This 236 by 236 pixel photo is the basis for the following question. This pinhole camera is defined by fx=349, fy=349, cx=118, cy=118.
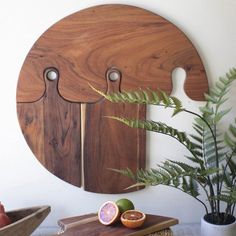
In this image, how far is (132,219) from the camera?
1.14 meters

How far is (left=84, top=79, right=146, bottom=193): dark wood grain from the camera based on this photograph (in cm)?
136

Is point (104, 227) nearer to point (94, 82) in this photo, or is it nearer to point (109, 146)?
point (109, 146)

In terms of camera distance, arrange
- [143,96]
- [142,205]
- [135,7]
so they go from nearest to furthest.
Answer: [143,96] → [135,7] → [142,205]

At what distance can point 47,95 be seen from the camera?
135 cm

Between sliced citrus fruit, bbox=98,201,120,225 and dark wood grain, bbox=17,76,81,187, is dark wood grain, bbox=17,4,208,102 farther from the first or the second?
sliced citrus fruit, bbox=98,201,120,225

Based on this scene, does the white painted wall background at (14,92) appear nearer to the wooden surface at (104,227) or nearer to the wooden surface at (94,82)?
the wooden surface at (94,82)

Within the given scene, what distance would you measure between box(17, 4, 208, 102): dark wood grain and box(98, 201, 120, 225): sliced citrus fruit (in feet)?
1.36

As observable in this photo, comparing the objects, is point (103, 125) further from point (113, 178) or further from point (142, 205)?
point (142, 205)

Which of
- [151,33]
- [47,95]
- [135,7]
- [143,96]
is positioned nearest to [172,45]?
[151,33]

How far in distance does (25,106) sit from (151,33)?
0.56 meters

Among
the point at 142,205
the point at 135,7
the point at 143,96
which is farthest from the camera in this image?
the point at 142,205

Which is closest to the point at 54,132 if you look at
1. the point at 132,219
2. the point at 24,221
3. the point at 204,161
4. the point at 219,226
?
the point at 24,221

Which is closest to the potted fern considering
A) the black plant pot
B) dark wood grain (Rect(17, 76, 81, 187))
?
the black plant pot

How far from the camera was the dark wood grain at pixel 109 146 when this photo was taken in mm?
1362
